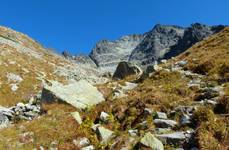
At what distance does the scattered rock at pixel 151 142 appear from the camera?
15.9 metres

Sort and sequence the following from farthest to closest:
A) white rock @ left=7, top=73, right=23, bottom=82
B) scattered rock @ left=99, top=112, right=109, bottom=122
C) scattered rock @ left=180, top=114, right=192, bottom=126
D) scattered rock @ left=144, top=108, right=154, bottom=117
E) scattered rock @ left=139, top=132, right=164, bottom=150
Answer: white rock @ left=7, top=73, right=23, bottom=82 < scattered rock @ left=99, top=112, right=109, bottom=122 < scattered rock @ left=144, top=108, right=154, bottom=117 < scattered rock @ left=180, top=114, right=192, bottom=126 < scattered rock @ left=139, top=132, right=164, bottom=150

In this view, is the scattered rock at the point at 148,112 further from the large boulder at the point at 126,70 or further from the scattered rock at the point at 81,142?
the large boulder at the point at 126,70

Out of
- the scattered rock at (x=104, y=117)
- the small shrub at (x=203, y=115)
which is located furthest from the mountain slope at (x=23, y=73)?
the small shrub at (x=203, y=115)

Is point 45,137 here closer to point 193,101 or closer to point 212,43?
point 193,101

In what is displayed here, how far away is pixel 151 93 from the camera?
2189 cm

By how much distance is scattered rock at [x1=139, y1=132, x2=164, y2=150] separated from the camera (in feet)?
52.1

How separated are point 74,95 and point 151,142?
Answer: 35.0ft

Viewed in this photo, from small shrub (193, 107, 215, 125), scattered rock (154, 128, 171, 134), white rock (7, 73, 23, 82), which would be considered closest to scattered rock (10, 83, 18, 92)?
white rock (7, 73, 23, 82)

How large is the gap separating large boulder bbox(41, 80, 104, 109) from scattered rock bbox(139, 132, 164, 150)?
866cm

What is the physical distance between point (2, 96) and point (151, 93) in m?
37.7

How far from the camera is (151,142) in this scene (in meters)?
16.1

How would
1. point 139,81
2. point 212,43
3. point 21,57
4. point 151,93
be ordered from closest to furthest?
point 151,93, point 139,81, point 212,43, point 21,57

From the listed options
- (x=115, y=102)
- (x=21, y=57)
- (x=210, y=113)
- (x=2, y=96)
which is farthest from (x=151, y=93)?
(x=21, y=57)

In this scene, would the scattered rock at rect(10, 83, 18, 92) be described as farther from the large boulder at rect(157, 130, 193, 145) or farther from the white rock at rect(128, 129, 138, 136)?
the large boulder at rect(157, 130, 193, 145)
